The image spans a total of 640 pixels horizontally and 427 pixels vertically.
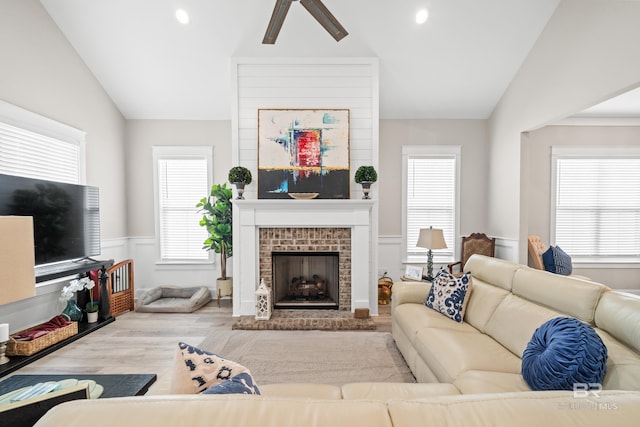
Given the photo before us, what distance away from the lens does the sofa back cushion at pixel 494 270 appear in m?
2.53

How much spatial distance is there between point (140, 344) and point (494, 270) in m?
→ 3.57

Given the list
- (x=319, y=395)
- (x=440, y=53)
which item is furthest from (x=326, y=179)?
(x=319, y=395)

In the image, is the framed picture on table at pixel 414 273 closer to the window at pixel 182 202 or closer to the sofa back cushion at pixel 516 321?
the sofa back cushion at pixel 516 321

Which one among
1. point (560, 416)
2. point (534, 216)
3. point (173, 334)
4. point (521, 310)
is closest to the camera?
point (560, 416)

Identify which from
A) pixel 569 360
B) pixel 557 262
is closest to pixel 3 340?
pixel 569 360

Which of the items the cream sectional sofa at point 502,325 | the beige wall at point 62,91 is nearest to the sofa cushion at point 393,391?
the cream sectional sofa at point 502,325

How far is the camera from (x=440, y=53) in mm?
4008

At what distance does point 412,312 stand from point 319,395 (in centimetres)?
152

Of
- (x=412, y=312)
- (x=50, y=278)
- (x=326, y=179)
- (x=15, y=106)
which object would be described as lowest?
(x=412, y=312)

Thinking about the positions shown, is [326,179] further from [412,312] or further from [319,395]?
[319,395]

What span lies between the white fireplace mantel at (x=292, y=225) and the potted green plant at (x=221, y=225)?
21.0 inches

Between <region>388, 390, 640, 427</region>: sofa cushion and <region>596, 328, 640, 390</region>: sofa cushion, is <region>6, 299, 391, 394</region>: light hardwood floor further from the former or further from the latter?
<region>596, 328, 640, 390</region>: sofa cushion

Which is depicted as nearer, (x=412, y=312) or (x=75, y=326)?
(x=412, y=312)

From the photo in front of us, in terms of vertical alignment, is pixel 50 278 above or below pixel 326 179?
below
